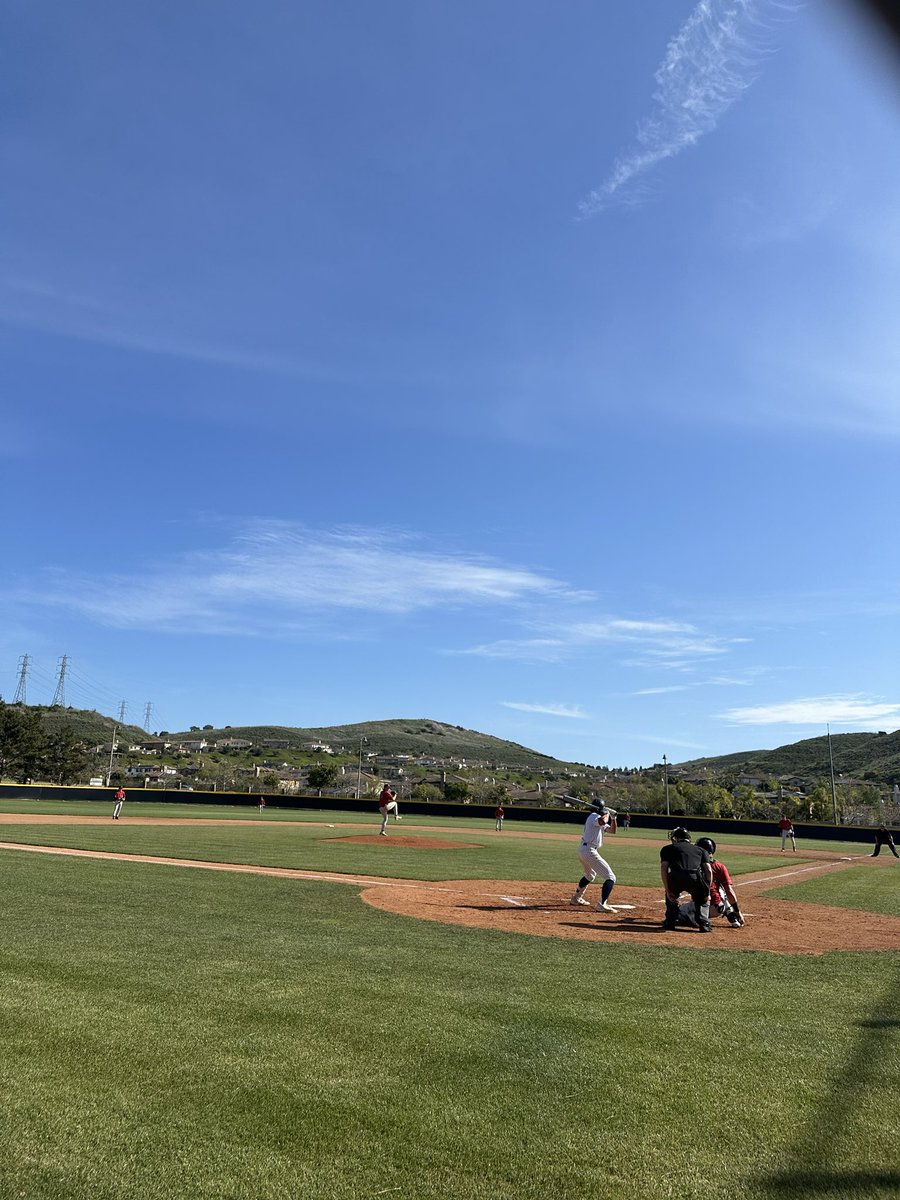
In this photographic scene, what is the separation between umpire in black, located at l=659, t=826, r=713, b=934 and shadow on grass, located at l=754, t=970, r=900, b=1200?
Answer: 571 cm

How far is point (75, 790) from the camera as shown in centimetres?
6084

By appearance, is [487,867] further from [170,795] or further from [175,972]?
[170,795]

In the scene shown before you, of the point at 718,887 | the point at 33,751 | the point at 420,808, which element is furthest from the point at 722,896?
the point at 33,751

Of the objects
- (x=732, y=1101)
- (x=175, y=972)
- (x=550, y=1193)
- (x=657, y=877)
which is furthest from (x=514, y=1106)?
(x=657, y=877)

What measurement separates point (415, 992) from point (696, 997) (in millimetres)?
2431

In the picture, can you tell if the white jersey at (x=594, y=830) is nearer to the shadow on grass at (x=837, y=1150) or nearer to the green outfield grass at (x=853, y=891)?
the green outfield grass at (x=853, y=891)

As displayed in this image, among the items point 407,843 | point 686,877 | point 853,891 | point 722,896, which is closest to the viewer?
point 686,877

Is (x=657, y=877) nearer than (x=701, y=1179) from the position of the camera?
No

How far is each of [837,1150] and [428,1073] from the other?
2186 mm

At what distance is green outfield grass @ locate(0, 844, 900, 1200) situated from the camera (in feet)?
11.5

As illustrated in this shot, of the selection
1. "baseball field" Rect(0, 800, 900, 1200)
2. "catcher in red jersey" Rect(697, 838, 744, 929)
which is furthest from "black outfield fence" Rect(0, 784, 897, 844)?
"baseball field" Rect(0, 800, 900, 1200)

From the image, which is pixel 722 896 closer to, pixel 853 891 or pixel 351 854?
pixel 853 891

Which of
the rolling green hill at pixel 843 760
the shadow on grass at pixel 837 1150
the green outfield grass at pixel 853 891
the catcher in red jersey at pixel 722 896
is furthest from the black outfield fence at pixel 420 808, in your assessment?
the rolling green hill at pixel 843 760

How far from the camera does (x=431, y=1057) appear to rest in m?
4.92
